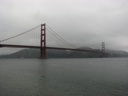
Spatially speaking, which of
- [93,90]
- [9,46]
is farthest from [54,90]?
[9,46]

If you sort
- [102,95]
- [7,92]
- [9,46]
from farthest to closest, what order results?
[9,46], [7,92], [102,95]

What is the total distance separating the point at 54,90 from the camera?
16109mm

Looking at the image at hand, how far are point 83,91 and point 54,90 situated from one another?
9.01 ft

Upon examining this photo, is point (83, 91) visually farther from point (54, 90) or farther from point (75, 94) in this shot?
point (54, 90)

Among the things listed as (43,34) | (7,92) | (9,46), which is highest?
(43,34)

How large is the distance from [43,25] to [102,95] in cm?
8474

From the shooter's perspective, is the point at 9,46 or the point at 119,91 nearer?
the point at 119,91

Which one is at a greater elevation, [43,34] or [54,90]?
[43,34]

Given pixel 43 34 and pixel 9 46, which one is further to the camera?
pixel 43 34

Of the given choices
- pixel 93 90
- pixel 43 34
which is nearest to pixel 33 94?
pixel 93 90

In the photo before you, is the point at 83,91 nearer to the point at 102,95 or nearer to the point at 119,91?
the point at 102,95

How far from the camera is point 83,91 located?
15672 millimetres

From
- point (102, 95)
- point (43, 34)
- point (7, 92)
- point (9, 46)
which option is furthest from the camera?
point (43, 34)

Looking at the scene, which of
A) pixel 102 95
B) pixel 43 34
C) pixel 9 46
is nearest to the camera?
pixel 102 95
